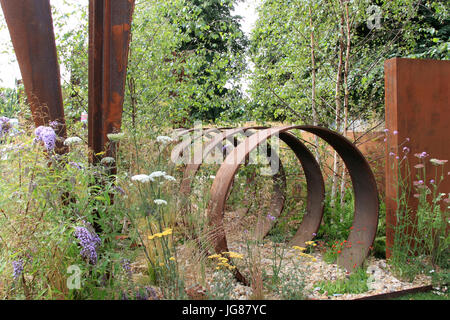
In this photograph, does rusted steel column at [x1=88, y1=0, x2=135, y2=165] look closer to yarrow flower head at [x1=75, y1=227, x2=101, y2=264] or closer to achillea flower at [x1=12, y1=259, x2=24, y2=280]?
yarrow flower head at [x1=75, y1=227, x2=101, y2=264]

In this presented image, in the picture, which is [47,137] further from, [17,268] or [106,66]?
[106,66]

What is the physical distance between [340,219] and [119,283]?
2948mm

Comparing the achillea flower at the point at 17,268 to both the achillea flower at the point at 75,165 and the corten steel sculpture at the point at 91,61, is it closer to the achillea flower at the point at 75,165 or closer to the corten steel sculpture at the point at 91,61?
the achillea flower at the point at 75,165

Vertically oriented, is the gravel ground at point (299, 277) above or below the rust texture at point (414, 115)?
below

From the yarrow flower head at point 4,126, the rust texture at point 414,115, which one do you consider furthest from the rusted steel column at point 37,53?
the rust texture at point 414,115

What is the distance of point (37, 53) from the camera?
295 centimetres

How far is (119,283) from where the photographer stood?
2.44 meters

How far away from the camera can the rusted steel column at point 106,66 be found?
3119mm

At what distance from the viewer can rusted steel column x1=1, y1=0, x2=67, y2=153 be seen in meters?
2.86

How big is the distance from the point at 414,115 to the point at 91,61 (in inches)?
117

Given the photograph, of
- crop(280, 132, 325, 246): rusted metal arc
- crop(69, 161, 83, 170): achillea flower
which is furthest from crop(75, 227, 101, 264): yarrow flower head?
crop(280, 132, 325, 246): rusted metal arc

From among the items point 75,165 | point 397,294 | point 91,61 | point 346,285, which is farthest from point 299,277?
point 91,61

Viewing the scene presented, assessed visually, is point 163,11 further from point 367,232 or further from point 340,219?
point 367,232

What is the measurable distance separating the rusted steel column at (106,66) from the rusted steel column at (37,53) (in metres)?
0.27
